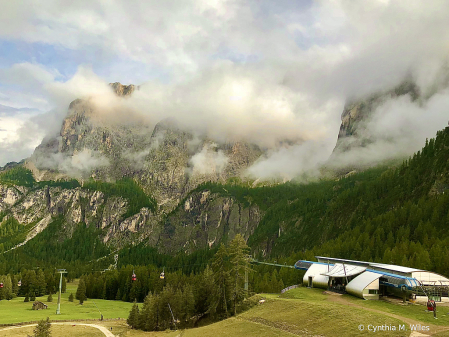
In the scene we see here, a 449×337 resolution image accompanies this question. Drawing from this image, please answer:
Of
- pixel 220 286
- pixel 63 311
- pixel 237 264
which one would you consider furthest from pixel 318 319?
pixel 63 311

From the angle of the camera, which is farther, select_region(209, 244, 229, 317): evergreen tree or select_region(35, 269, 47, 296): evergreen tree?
select_region(35, 269, 47, 296): evergreen tree

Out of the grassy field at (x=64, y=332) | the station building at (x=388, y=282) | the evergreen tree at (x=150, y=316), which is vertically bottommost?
the grassy field at (x=64, y=332)

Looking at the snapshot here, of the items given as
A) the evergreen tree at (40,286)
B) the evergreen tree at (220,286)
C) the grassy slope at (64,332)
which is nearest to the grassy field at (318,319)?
the grassy slope at (64,332)

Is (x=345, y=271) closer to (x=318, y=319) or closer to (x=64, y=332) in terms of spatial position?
(x=318, y=319)

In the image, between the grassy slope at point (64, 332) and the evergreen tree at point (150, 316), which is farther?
the evergreen tree at point (150, 316)

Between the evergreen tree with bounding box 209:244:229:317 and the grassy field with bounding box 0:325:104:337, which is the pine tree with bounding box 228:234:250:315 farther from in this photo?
the grassy field with bounding box 0:325:104:337

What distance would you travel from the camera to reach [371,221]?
175125mm

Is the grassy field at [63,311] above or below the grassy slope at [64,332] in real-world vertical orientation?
below

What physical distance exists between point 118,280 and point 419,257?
140600mm

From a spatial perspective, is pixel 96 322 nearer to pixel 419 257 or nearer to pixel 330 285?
pixel 330 285

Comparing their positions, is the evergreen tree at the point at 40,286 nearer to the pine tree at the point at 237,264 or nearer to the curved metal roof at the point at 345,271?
the pine tree at the point at 237,264

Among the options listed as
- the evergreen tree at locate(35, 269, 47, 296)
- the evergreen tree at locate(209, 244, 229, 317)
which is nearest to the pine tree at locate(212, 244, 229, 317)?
the evergreen tree at locate(209, 244, 229, 317)

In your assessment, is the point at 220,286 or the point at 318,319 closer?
the point at 318,319

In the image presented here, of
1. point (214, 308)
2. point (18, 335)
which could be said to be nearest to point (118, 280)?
point (18, 335)
